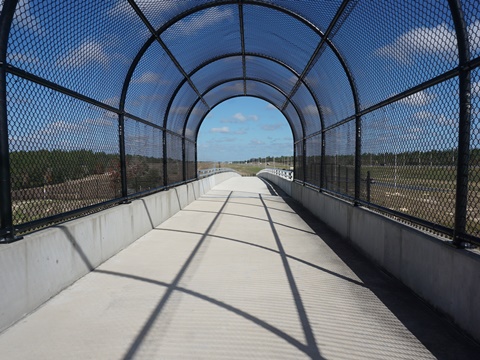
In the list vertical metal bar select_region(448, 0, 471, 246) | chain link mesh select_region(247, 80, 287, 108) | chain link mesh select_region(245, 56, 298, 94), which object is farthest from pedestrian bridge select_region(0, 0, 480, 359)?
chain link mesh select_region(247, 80, 287, 108)

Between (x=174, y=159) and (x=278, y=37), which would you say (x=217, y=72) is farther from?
(x=278, y=37)

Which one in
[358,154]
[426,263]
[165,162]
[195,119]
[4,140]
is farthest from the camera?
[195,119]

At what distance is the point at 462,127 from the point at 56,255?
449 cm

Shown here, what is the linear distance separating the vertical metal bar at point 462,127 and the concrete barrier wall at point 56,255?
13.7 feet

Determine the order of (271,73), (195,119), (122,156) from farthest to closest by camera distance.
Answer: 1. (195,119)
2. (271,73)
3. (122,156)

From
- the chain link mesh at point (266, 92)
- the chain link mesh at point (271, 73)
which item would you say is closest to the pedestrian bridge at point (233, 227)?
the chain link mesh at point (271, 73)

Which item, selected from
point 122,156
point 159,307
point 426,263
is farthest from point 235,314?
point 122,156

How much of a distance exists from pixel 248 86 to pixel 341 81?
8420 millimetres

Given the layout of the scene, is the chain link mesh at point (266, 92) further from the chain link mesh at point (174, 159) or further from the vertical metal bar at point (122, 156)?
the vertical metal bar at point (122, 156)

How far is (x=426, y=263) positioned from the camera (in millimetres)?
3967

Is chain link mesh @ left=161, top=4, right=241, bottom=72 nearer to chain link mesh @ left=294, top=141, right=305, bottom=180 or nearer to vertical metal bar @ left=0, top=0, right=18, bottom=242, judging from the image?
vertical metal bar @ left=0, top=0, right=18, bottom=242

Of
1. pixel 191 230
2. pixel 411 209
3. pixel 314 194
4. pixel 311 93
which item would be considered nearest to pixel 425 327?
pixel 411 209

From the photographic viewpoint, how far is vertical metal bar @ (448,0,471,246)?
11.6ft

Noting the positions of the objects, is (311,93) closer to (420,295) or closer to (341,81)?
(341,81)
